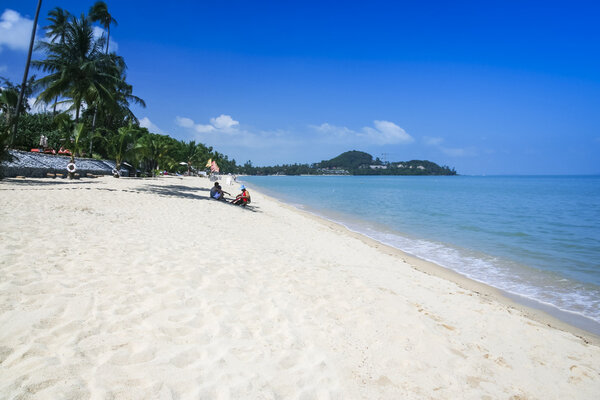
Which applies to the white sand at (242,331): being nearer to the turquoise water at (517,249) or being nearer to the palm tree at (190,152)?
the turquoise water at (517,249)

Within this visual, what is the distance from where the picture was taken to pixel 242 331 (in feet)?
10.6

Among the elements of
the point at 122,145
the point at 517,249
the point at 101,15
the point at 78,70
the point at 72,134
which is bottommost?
the point at 517,249

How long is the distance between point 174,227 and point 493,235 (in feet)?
44.0

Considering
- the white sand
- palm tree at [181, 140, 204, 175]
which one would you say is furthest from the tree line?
palm tree at [181, 140, 204, 175]

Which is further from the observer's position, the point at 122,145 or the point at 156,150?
the point at 156,150

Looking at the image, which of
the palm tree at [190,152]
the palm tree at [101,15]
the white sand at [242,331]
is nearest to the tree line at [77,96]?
the palm tree at [101,15]

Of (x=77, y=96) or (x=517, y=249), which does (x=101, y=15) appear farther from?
(x=517, y=249)

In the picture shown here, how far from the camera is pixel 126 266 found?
4.58m

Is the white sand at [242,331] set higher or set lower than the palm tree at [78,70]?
lower

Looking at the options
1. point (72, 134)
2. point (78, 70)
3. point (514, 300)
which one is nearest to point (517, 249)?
point (514, 300)

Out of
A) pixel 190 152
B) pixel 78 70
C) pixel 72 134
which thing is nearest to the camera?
pixel 78 70

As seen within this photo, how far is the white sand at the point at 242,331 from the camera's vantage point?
7.90ft

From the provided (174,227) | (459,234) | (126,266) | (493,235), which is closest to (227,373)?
(126,266)

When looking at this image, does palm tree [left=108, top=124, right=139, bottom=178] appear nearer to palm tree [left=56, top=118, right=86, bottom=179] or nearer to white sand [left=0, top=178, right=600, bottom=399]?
palm tree [left=56, top=118, right=86, bottom=179]
